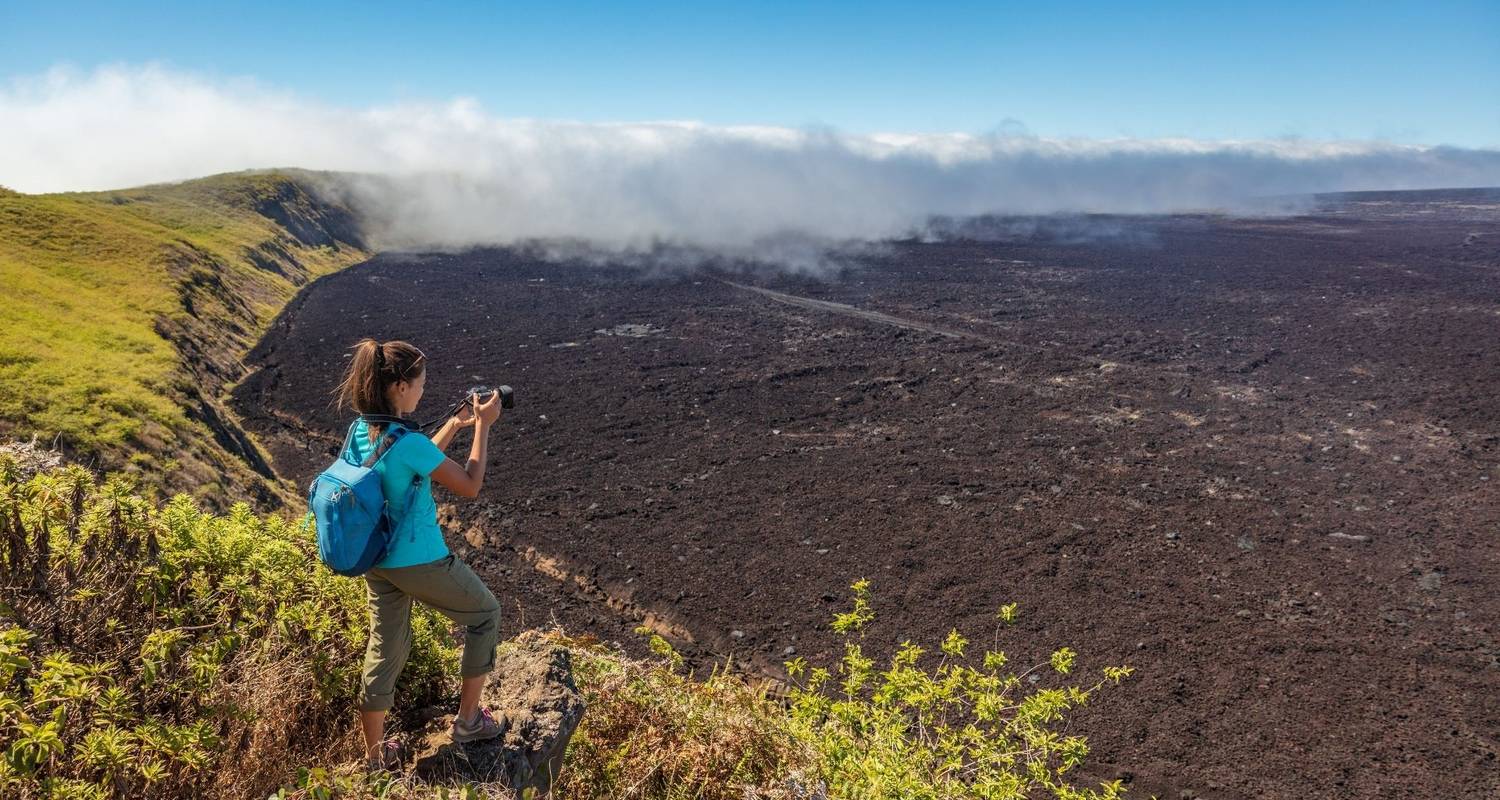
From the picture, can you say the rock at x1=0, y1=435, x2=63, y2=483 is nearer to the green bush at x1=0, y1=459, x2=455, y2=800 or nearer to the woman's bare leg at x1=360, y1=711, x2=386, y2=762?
the green bush at x1=0, y1=459, x2=455, y2=800

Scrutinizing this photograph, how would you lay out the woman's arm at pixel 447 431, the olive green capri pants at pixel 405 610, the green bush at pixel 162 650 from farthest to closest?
the woman's arm at pixel 447 431 < the olive green capri pants at pixel 405 610 < the green bush at pixel 162 650

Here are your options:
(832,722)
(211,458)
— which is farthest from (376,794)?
(211,458)

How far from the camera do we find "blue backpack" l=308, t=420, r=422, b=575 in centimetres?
266

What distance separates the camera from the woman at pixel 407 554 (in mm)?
2789

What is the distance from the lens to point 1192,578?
28.0 feet

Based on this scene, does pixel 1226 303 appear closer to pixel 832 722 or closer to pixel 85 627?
pixel 832 722

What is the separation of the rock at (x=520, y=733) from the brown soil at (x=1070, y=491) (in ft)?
13.7

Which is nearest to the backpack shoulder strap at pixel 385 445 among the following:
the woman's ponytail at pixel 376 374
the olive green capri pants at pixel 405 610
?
the woman's ponytail at pixel 376 374

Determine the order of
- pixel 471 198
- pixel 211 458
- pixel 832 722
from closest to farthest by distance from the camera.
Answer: pixel 832 722 < pixel 211 458 < pixel 471 198

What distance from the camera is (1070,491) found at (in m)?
10.7

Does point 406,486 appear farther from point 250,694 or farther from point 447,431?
point 250,694

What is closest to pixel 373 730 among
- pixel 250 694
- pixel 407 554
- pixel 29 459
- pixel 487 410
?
pixel 250 694

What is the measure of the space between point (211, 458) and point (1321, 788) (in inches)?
477

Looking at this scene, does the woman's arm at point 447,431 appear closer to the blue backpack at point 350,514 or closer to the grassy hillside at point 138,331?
the blue backpack at point 350,514
